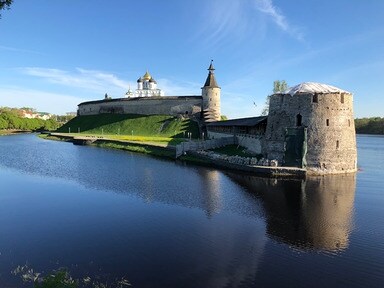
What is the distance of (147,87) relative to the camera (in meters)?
→ 103

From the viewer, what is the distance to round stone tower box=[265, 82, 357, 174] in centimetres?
2959

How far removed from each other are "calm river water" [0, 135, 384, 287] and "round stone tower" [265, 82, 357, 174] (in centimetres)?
289

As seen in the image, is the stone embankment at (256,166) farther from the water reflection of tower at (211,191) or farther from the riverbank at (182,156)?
the water reflection of tower at (211,191)

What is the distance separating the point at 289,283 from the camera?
10.4m

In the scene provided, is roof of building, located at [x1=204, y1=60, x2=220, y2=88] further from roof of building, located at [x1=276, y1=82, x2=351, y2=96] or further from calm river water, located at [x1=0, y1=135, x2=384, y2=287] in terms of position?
calm river water, located at [x1=0, y1=135, x2=384, y2=287]

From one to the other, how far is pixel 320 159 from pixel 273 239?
17.6m

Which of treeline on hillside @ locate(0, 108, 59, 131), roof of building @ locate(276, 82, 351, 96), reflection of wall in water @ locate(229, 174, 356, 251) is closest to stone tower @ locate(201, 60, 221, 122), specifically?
roof of building @ locate(276, 82, 351, 96)

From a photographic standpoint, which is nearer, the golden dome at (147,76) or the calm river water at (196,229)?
the calm river water at (196,229)

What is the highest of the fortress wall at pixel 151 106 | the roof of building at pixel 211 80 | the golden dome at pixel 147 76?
the golden dome at pixel 147 76

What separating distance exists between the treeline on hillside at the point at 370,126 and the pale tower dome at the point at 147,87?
8159 cm

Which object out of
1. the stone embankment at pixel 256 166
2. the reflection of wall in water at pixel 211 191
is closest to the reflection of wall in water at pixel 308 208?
the stone embankment at pixel 256 166

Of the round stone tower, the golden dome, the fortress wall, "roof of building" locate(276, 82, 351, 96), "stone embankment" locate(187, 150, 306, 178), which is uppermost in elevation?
the golden dome

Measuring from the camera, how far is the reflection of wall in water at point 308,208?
1443 cm

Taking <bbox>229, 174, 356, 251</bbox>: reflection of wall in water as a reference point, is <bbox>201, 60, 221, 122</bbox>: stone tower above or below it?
above
